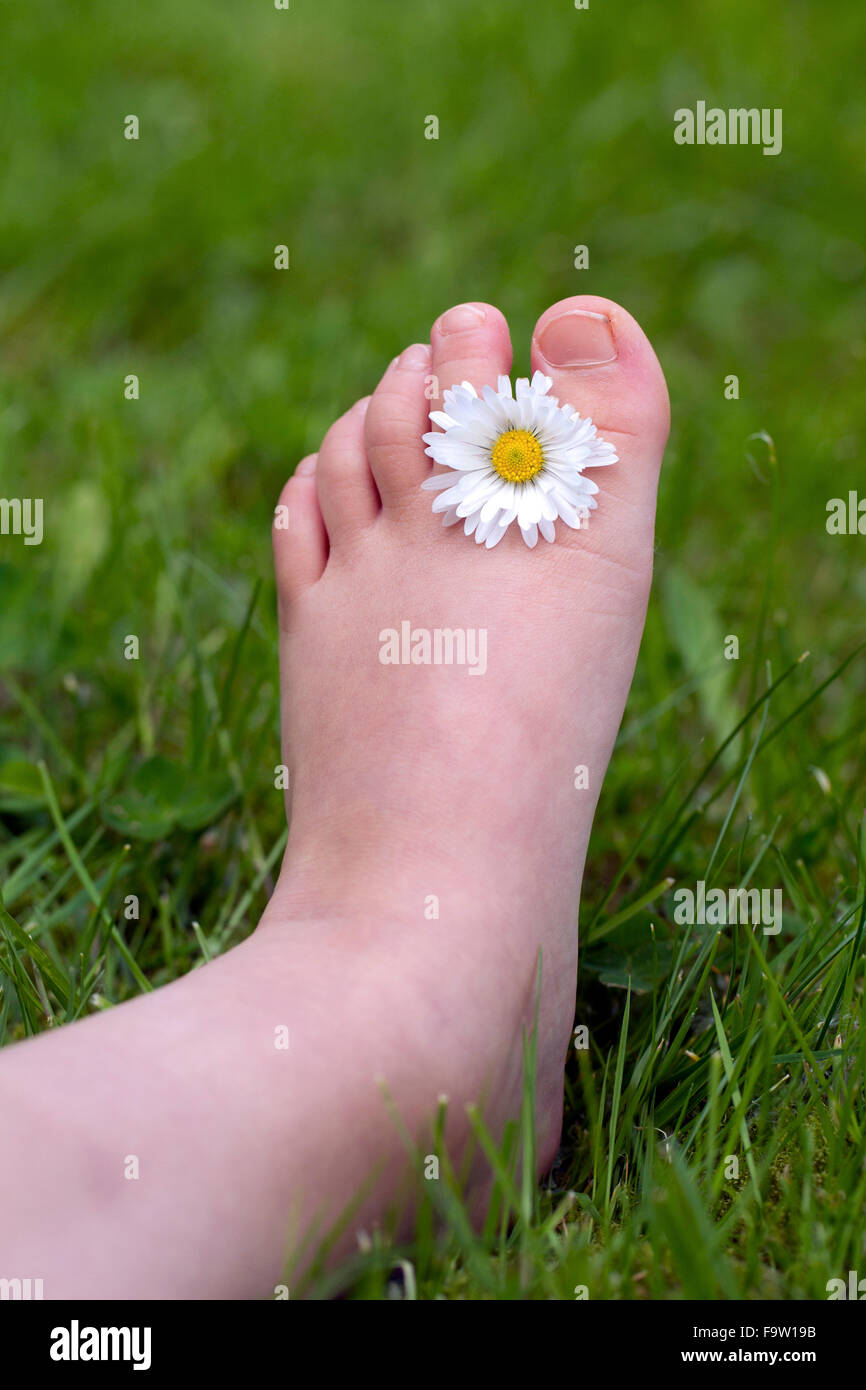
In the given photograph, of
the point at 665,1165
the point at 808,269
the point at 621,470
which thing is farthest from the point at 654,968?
the point at 808,269

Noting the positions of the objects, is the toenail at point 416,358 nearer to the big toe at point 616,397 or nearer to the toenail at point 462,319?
the toenail at point 462,319

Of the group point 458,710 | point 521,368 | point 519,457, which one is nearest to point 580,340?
point 519,457

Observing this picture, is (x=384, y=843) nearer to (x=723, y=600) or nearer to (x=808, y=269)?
(x=723, y=600)

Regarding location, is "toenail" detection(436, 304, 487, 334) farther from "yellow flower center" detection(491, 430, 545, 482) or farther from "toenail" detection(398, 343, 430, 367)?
A: "yellow flower center" detection(491, 430, 545, 482)

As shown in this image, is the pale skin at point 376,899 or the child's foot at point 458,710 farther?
the child's foot at point 458,710

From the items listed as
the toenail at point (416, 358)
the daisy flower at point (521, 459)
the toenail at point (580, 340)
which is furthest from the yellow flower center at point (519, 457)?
the toenail at point (416, 358)

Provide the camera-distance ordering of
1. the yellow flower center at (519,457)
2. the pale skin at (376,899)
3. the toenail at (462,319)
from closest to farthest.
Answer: the pale skin at (376,899) → the yellow flower center at (519,457) → the toenail at (462,319)

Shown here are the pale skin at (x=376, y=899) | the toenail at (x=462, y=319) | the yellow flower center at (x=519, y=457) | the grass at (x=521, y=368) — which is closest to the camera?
the pale skin at (x=376, y=899)
